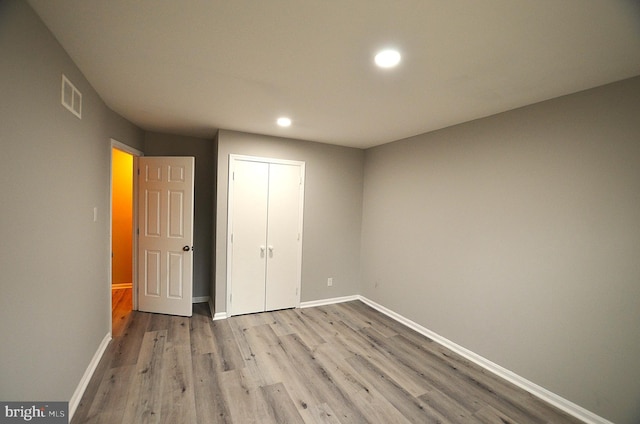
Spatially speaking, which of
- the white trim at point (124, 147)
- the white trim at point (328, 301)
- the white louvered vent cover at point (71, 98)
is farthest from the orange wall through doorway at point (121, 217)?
the white trim at point (328, 301)

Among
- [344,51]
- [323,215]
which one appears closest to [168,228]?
[323,215]

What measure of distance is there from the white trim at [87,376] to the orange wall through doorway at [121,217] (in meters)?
1.98

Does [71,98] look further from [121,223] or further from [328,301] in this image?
[328,301]

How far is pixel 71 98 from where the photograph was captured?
174 cm

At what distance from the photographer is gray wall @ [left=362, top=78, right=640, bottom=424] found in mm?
1762

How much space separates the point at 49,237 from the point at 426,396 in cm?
283

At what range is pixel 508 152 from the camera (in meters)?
2.39

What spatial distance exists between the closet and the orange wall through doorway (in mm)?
2193

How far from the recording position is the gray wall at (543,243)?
1762 millimetres

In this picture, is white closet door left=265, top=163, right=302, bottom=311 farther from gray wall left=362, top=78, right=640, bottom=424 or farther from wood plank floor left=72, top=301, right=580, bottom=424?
gray wall left=362, top=78, right=640, bottom=424

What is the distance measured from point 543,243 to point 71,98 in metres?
3.67

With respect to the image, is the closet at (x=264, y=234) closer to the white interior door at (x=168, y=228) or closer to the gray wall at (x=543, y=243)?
the white interior door at (x=168, y=228)

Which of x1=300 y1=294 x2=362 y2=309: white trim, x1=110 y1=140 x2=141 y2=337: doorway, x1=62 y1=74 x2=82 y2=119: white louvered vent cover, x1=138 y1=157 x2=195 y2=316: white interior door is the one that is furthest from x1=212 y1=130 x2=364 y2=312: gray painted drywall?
x1=110 y1=140 x2=141 y2=337: doorway

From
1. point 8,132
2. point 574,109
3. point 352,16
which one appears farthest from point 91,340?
point 574,109
